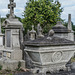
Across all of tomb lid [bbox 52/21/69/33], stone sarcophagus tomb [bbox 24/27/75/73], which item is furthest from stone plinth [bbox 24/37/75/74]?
tomb lid [bbox 52/21/69/33]

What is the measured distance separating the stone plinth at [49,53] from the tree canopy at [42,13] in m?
19.7

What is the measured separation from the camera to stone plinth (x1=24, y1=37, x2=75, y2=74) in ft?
19.1

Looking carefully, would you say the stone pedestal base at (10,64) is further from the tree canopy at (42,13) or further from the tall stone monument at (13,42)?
the tree canopy at (42,13)

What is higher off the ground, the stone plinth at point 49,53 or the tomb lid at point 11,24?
the tomb lid at point 11,24

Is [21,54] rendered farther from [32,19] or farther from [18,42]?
[32,19]

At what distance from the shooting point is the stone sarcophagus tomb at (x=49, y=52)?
19.1 feet

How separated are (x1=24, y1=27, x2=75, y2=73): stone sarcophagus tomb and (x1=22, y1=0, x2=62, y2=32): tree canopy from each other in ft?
64.6

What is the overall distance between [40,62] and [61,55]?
0.89 metres

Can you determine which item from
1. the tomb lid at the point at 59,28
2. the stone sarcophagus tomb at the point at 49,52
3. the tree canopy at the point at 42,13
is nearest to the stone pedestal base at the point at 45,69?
the stone sarcophagus tomb at the point at 49,52

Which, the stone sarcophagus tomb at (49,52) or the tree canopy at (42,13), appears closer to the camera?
the stone sarcophagus tomb at (49,52)

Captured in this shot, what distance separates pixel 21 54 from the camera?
8.41 meters

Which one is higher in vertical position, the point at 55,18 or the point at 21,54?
the point at 55,18

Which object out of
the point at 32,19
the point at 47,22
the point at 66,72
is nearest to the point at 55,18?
the point at 47,22

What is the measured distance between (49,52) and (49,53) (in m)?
0.04
